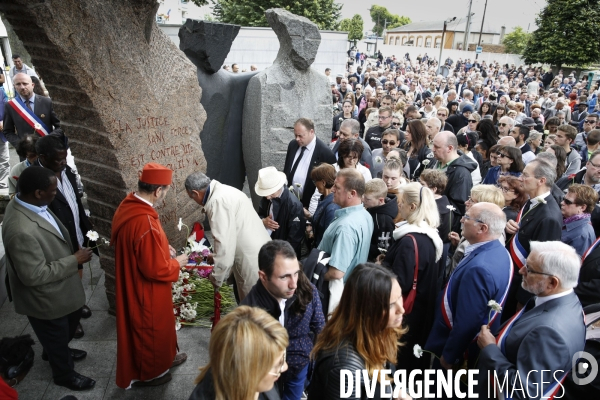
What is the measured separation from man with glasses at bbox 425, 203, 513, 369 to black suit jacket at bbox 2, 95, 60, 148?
582 centimetres

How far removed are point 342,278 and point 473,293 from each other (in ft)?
3.25

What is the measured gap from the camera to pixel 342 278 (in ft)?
11.8

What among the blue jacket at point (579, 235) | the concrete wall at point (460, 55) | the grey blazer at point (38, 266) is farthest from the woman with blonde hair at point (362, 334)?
the concrete wall at point (460, 55)

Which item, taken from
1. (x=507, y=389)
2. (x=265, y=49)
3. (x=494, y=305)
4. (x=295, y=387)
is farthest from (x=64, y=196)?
(x=265, y=49)

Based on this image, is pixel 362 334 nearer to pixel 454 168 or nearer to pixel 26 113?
pixel 454 168

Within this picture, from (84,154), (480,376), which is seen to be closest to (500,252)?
(480,376)

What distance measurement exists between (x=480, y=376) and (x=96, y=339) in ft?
11.0

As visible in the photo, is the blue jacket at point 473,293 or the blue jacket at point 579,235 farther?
the blue jacket at point 579,235

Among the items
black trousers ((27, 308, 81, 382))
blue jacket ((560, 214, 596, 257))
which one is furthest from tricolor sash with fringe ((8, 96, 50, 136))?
blue jacket ((560, 214, 596, 257))

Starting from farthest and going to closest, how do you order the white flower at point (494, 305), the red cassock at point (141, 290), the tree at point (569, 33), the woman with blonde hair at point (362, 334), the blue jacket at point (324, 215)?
the tree at point (569, 33) → the blue jacket at point (324, 215) → the red cassock at point (141, 290) → the white flower at point (494, 305) → the woman with blonde hair at point (362, 334)

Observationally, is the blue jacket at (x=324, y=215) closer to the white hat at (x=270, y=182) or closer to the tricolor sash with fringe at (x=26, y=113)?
the white hat at (x=270, y=182)

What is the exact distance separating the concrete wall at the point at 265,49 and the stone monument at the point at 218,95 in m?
11.2

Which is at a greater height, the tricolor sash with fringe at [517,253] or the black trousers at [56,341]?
the tricolor sash with fringe at [517,253]

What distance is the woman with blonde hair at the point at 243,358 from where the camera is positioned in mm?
1806
